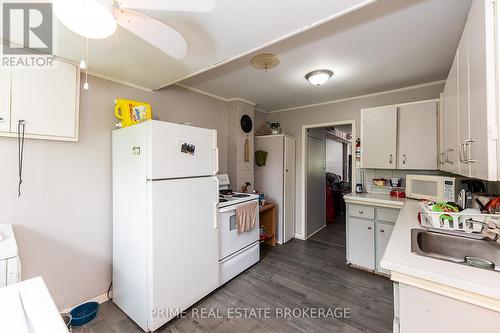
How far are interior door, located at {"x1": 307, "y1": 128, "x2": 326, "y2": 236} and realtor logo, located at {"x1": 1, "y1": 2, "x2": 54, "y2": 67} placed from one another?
343 centimetres

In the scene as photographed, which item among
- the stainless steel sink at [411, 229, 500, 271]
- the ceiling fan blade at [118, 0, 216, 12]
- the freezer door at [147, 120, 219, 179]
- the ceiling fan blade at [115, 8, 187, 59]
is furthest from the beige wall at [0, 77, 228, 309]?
the stainless steel sink at [411, 229, 500, 271]

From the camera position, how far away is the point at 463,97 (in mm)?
1300

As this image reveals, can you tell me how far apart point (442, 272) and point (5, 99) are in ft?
9.15

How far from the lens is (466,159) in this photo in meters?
1.20

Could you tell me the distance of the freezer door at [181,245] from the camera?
66.6 inches

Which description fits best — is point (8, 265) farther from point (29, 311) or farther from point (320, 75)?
point (320, 75)

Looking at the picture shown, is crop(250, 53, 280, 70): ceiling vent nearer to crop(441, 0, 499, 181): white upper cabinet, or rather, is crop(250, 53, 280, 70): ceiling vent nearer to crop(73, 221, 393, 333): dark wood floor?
crop(441, 0, 499, 181): white upper cabinet

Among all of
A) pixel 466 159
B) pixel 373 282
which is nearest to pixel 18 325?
pixel 466 159

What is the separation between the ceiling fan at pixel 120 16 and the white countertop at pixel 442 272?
1.48m

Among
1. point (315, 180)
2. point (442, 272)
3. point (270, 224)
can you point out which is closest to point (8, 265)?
point (442, 272)

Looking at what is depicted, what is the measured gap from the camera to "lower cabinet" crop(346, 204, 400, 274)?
2.47m

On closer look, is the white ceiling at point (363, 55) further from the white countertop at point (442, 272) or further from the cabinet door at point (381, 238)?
the cabinet door at point (381, 238)

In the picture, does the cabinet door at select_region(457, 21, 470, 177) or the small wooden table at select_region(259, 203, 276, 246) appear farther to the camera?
the small wooden table at select_region(259, 203, 276, 246)

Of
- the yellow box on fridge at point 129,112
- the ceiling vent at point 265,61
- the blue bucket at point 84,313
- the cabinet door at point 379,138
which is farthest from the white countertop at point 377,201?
the blue bucket at point 84,313
